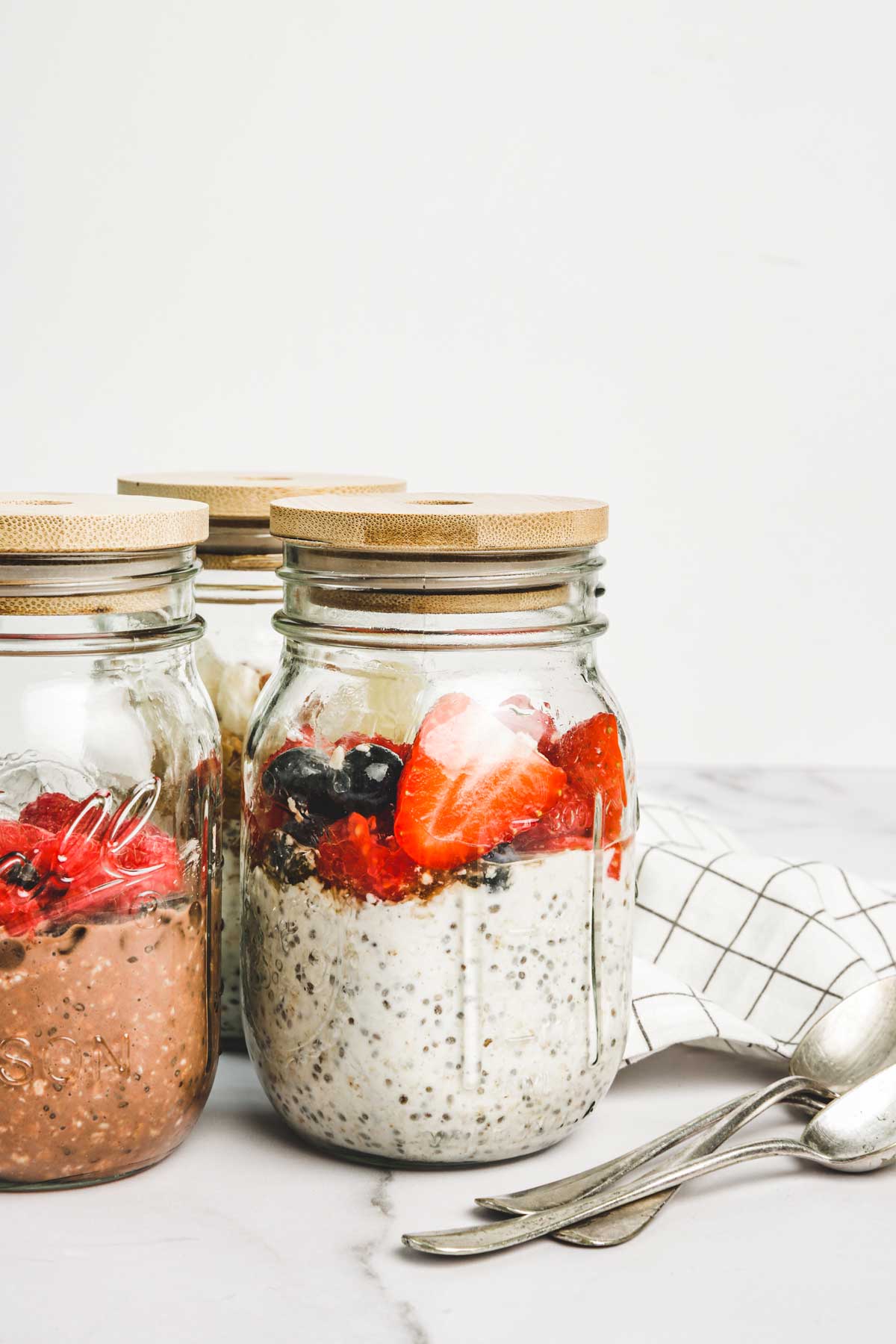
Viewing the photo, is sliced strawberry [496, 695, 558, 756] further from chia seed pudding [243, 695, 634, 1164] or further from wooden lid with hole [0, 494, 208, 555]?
wooden lid with hole [0, 494, 208, 555]

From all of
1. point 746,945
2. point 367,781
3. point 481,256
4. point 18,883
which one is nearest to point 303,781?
point 367,781

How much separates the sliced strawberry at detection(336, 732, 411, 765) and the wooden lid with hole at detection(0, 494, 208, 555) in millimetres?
121

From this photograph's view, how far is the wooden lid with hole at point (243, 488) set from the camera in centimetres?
82

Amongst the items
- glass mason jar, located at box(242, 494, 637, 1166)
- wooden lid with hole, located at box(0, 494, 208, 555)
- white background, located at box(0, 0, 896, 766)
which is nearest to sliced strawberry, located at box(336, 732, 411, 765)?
glass mason jar, located at box(242, 494, 637, 1166)

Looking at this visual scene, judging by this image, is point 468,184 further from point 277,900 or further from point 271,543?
point 277,900

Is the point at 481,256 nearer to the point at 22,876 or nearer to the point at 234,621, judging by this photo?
→ the point at 234,621

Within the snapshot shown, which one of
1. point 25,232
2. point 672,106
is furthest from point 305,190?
point 672,106

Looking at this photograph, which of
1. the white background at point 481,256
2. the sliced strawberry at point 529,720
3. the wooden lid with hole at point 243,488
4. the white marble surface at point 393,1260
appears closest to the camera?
Answer: the white marble surface at point 393,1260

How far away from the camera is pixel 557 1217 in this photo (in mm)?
650

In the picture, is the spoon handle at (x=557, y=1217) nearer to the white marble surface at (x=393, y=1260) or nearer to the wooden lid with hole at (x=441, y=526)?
the white marble surface at (x=393, y=1260)

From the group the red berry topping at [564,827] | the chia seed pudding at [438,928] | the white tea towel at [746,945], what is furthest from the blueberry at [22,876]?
the white tea towel at [746,945]

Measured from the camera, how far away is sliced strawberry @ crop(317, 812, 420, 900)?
67cm

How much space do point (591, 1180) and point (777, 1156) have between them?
12cm

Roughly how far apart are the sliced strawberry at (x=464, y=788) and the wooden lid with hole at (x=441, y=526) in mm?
81
